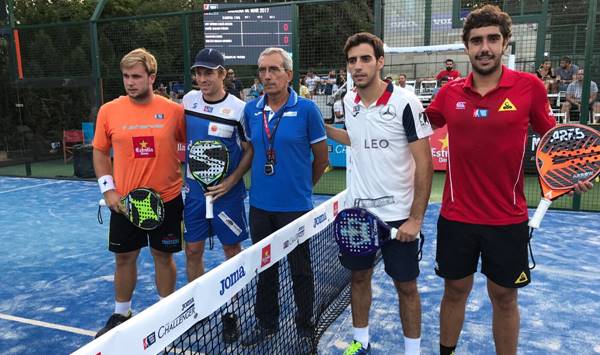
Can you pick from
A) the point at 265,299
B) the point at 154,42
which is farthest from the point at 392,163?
the point at 154,42

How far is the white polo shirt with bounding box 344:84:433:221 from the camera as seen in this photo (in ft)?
9.47

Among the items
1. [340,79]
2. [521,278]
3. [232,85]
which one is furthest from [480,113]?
[232,85]

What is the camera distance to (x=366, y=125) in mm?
2992

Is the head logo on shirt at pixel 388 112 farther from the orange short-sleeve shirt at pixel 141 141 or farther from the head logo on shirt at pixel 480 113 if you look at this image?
the orange short-sleeve shirt at pixel 141 141

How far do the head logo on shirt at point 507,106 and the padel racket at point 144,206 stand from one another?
229cm

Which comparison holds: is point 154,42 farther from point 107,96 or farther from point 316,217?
point 316,217

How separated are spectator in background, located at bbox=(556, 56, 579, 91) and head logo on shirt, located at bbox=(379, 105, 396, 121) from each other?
825 cm

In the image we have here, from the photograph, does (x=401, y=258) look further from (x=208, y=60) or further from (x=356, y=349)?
(x=208, y=60)

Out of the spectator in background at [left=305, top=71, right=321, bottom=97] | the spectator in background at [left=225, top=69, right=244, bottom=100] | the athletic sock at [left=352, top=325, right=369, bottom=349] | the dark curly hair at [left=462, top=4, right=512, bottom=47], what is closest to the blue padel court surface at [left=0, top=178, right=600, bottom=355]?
the athletic sock at [left=352, top=325, right=369, bottom=349]

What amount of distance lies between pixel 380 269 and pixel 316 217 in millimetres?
1896

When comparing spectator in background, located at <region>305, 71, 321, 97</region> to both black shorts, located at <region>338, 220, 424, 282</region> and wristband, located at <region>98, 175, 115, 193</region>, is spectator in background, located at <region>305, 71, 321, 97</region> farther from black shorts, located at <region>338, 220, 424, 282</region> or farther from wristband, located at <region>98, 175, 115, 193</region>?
black shorts, located at <region>338, 220, 424, 282</region>

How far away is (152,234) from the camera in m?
3.64

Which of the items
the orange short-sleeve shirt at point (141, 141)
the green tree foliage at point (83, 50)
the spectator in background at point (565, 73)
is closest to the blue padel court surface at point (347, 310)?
the orange short-sleeve shirt at point (141, 141)

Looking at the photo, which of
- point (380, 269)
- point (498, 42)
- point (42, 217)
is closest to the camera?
point (498, 42)
